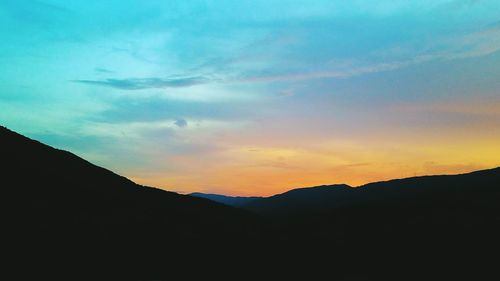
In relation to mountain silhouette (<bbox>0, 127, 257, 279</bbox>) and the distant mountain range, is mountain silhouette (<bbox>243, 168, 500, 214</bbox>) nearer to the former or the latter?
the distant mountain range

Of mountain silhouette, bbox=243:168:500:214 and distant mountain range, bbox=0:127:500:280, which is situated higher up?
mountain silhouette, bbox=243:168:500:214

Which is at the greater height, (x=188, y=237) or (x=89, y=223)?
(x=89, y=223)

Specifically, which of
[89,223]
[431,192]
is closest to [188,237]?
[89,223]

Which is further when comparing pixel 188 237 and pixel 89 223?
pixel 188 237

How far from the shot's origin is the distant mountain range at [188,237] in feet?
101

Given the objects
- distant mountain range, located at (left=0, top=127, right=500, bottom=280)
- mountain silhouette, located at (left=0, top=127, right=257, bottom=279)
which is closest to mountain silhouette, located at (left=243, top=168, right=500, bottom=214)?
distant mountain range, located at (left=0, top=127, right=500, bottom=280)

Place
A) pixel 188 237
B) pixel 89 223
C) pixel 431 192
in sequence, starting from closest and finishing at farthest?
pixel 89 223 → pixel 188 237 → pixel 431 192

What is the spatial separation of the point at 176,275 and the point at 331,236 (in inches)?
1155

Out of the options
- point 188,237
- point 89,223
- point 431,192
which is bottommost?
point 188,237

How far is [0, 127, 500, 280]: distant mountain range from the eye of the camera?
30.9m

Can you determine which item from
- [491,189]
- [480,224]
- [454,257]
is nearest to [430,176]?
[491,189]

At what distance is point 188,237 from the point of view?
4288 cm

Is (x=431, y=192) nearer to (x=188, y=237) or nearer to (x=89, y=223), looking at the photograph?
(x=188, y=237)

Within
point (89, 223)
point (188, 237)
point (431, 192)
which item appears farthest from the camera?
point (431, 192)
